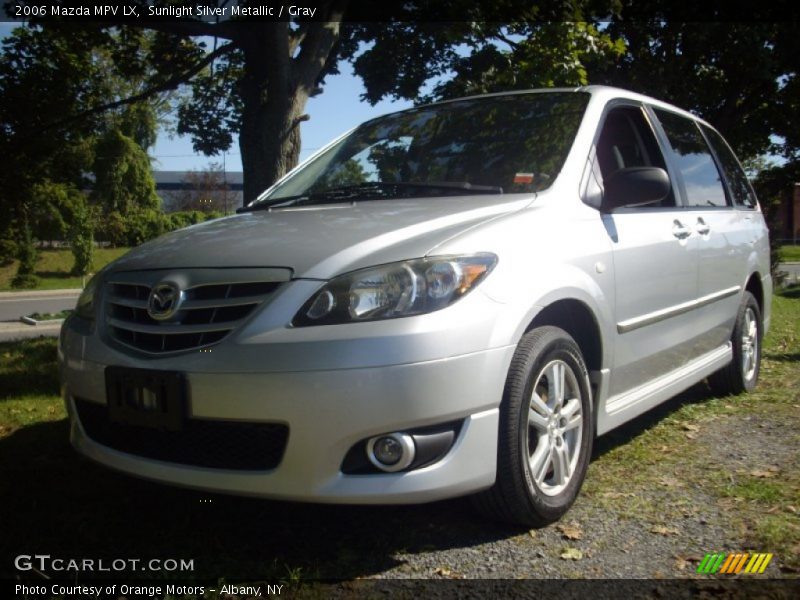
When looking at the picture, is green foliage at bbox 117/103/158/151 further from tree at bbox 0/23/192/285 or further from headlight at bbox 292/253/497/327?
headlight at bbox 292/253/497/327

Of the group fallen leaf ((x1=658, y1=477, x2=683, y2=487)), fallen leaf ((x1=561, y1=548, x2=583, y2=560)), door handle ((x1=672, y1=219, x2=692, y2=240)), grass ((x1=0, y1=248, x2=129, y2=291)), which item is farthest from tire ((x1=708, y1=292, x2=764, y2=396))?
grass ((x1=0, y1=248, x2=129, y2=291))

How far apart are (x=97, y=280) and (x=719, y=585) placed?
2.63m

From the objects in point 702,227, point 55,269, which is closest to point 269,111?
point 702,227

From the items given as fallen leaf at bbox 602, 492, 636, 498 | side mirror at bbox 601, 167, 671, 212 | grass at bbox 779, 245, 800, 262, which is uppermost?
side mirror at bbox 601, 167, 671, 212

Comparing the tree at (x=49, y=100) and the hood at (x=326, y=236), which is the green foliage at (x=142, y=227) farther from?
the hood at (x=326, y=236)

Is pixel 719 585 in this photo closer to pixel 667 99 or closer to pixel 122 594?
pixel 122 594

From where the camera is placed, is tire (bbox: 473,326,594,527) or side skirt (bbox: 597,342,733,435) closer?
tire (bbox: 473,326,594,527)

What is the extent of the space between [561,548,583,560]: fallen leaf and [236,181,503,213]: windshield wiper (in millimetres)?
1503

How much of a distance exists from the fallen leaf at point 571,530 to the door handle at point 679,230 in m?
1.72

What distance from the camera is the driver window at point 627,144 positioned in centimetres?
387

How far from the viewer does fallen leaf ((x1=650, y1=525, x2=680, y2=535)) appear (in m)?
2.92

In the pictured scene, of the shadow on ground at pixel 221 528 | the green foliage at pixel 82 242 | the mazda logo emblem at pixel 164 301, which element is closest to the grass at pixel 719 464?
the shadow on ground at pixel 221 528

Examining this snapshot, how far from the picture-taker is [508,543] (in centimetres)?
282

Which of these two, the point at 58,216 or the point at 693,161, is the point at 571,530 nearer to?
the point at 693,161
